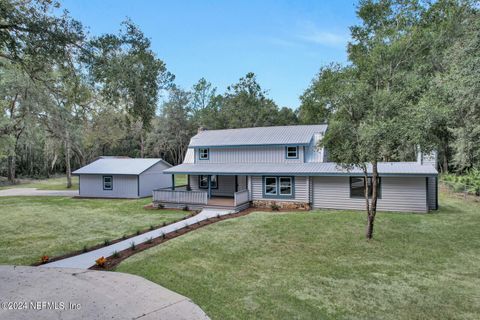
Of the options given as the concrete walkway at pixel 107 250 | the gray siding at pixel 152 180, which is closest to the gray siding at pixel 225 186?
the gray siding at pixel 152 180

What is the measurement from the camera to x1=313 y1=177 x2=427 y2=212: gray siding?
14438 mm

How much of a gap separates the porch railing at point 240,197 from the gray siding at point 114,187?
9.58m

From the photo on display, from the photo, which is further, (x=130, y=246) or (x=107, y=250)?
(x=130, y=246)

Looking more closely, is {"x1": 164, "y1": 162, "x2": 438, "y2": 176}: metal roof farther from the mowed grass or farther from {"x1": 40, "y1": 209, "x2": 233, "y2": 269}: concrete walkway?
{"x1": 40, "y1": 209, "x2": 233, "y2": 269}: concrete walkway

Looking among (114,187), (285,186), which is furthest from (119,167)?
(285,186)

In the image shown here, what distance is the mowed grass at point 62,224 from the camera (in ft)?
30.9

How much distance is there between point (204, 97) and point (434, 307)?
173 feet

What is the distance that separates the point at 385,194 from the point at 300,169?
457cm

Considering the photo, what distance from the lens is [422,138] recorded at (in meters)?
8.42

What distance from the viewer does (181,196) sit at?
56.4 feet

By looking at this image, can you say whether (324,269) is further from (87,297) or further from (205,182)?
(205,182)

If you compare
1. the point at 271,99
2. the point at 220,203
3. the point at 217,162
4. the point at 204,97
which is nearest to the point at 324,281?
the point at 220,203

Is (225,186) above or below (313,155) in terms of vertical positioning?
below

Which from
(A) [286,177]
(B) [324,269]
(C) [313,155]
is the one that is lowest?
(B) [324,269]
